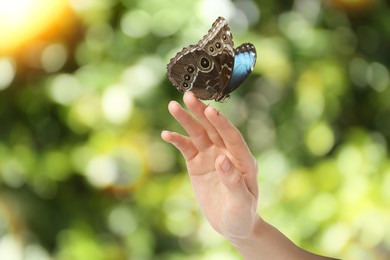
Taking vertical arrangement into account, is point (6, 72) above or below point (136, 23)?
below

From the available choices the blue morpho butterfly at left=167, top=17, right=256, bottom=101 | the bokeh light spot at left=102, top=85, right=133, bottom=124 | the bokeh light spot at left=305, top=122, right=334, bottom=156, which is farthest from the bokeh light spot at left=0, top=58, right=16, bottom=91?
the blue morpho butterfly at left=167, top=17, right=256, bottom=101

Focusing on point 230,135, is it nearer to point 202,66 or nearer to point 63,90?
point 202,66

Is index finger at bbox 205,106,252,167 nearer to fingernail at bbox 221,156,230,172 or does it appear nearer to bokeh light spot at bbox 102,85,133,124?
fingernail at bbox 221,156,230,172

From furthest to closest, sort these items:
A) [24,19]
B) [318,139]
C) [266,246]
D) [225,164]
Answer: [318,139] → [24,19] → [266,246] → [225,164]

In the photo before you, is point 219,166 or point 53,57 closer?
point 219,166

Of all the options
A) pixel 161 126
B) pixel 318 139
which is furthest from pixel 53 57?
pixel 318 139

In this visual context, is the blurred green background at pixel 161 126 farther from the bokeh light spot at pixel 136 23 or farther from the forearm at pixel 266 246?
the forearm at pixel 266 246

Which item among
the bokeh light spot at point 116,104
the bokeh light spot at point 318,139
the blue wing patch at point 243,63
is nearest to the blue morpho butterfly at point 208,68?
the blue wing patch at point 243,63

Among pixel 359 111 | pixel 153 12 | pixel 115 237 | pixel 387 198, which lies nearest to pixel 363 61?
pixel 359 111

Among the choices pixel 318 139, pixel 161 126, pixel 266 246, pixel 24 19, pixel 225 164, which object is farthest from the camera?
pixel 318 139
